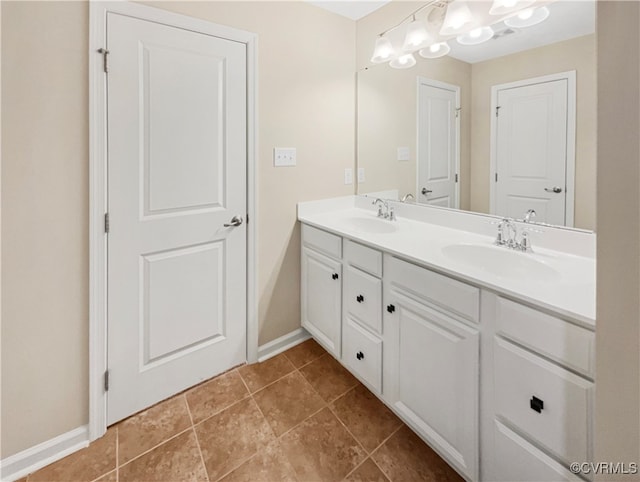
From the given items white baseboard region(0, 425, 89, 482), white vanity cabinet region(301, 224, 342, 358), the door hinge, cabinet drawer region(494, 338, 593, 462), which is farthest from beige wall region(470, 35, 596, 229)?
white baseboard region(0, 425, 89, 482)

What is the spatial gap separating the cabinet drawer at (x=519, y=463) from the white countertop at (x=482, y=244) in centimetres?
44

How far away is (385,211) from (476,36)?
103cm

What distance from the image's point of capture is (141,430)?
1.54m

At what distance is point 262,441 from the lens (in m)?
1.47

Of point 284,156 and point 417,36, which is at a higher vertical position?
point 417,36

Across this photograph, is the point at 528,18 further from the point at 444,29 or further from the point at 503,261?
the point at 503,261

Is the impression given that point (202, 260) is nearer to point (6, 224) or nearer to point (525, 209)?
point (6, 224)

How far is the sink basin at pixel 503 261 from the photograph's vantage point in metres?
1.27

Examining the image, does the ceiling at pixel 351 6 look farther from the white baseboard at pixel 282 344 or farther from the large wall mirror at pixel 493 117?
the white baseboard at pixel 282 344

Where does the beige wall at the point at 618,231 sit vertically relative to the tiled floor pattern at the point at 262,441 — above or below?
above

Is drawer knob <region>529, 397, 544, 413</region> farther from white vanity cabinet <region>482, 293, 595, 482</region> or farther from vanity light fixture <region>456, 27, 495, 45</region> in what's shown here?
vanity light fixture <region>456, 27, 495, 45</region>

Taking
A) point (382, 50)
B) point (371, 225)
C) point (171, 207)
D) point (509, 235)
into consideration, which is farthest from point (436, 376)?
point (382, 50)

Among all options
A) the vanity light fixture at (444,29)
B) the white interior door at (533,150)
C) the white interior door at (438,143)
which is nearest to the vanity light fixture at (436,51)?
the vanity light fixture at (444,29)

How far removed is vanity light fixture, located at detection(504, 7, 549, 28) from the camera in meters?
1.36
